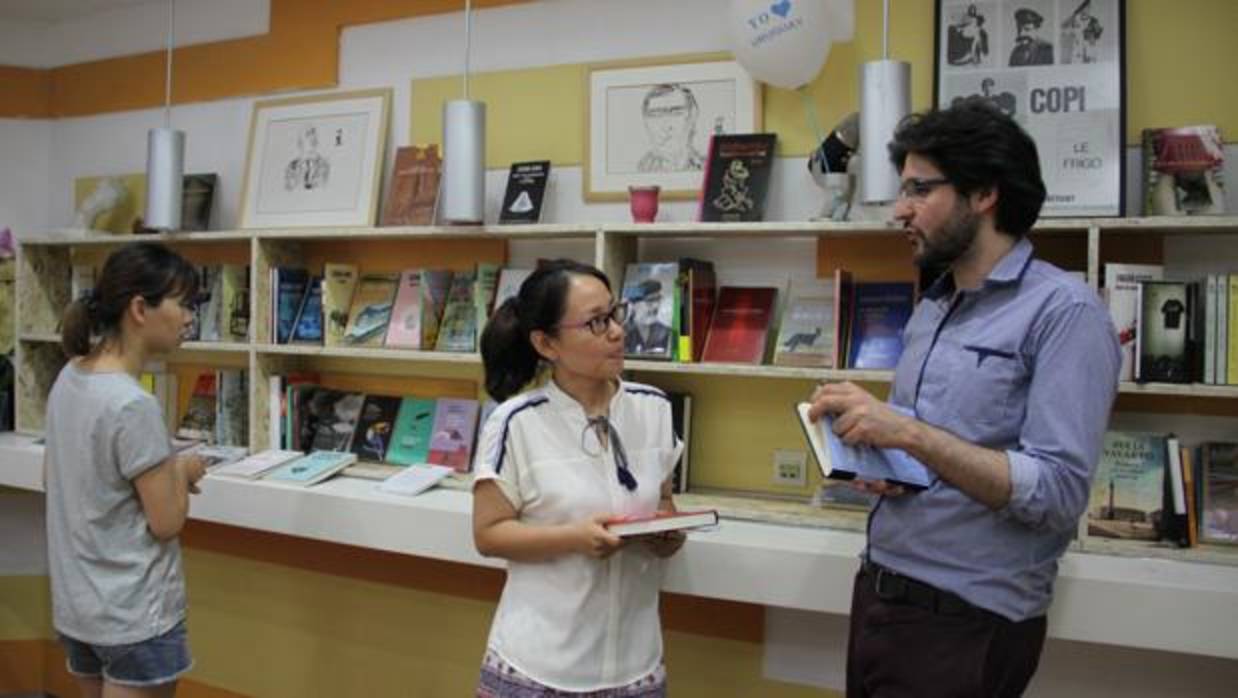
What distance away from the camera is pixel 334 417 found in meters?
3.27

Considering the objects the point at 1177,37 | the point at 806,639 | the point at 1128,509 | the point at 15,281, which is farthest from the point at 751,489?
the point at 15,281

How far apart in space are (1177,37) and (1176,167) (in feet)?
Result: 1.23

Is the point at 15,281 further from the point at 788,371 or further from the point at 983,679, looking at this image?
the point at 983,679

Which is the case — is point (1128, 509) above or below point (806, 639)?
above

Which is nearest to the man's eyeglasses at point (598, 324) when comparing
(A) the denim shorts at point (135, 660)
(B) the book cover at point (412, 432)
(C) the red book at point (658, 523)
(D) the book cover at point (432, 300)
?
(C) the red book at point (658, 523)

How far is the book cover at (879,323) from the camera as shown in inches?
96.8

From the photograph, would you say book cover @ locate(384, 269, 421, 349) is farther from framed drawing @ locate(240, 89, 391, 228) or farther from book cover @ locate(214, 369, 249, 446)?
book cover @ locate(214, 369, 249, 446)

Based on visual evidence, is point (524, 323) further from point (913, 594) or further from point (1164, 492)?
point (1164, 492)

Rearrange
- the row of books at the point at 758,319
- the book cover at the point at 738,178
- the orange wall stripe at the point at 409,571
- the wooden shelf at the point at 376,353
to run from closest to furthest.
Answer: the row of books at the point at 758,319 < the book cover at the point at 738,178 < the orange wall stripe at the point at 409,571 < the wooden shelf at the point at 376,353

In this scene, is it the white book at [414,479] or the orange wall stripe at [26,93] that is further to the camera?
the orange wall stripe at [26,93]

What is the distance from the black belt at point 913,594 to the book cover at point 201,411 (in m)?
2.72

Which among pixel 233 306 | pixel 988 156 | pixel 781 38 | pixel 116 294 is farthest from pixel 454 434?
pixel 988 156

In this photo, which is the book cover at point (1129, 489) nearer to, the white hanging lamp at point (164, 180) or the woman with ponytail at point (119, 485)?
the woman with ponytail at point (119, 485)

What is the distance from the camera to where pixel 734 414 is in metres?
2.75
